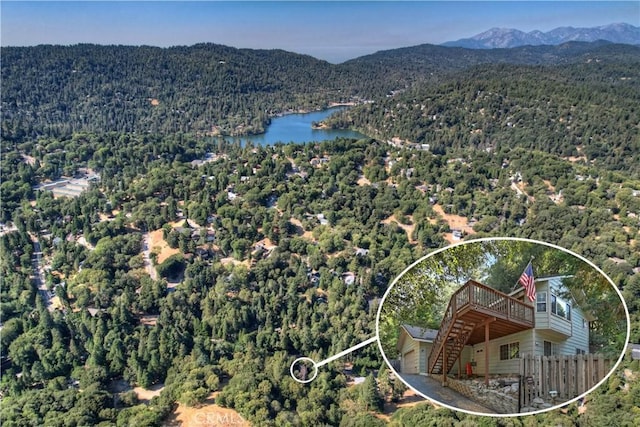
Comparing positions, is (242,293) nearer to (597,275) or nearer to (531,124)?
(597,275)

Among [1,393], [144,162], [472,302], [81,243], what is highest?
[472,302]

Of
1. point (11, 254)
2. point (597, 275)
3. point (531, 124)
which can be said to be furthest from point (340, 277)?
point (531, 124)

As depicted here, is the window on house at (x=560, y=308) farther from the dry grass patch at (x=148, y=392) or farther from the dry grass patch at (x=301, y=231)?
the dry grass patch at (x=301, y=231)

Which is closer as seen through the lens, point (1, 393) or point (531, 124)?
point (1, 393)

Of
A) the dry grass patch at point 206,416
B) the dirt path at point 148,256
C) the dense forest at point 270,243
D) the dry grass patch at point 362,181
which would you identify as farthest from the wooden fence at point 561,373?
the dry grass patch at point 362,181

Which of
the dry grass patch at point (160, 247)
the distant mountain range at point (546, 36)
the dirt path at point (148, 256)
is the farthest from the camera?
the distant mountain range at point (546, 36)

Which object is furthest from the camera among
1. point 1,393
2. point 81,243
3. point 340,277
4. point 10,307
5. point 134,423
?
point 81,243

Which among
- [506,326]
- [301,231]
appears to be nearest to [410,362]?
[506,326]

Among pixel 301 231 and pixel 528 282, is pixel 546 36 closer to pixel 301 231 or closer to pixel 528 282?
pixel 301 231

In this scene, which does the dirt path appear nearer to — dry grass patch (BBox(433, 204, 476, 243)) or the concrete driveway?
dry grass patch (BBox(433, 204, 476, 243))
